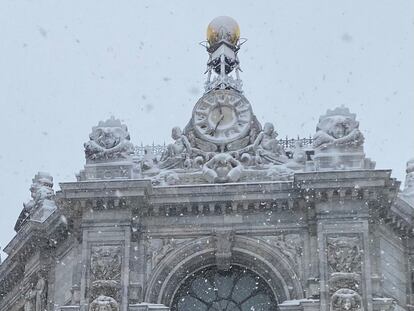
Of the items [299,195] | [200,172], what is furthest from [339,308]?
[200,172]

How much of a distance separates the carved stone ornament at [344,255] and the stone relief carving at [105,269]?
5.38 metres

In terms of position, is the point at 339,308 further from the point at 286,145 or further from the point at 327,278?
the point at 286,145

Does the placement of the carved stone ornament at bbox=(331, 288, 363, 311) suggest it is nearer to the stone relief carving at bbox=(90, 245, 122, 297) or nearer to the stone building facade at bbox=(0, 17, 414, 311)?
the stone building facade at bbox=(0, 17, 414, 311)

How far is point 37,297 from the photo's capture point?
1255 inches

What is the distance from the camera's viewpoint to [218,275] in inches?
1194

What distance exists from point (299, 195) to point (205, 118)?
3690 mm

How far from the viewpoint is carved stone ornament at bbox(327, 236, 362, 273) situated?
2811cm

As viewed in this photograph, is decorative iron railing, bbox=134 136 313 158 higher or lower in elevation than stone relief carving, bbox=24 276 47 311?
higher

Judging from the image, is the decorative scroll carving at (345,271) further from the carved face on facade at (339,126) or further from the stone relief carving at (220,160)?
the carved face on facade at (339,126)

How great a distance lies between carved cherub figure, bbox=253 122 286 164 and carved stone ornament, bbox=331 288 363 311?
4469 millimetres

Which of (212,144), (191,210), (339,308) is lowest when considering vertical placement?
(339,308)

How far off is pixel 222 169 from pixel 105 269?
4142mm

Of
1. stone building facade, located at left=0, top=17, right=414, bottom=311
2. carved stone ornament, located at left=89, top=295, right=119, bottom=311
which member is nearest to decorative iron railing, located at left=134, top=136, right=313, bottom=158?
stone building facade, located at left=0, top=17, right=414, bottom=311

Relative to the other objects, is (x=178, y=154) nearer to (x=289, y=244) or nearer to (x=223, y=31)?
(x=289, y=244)
